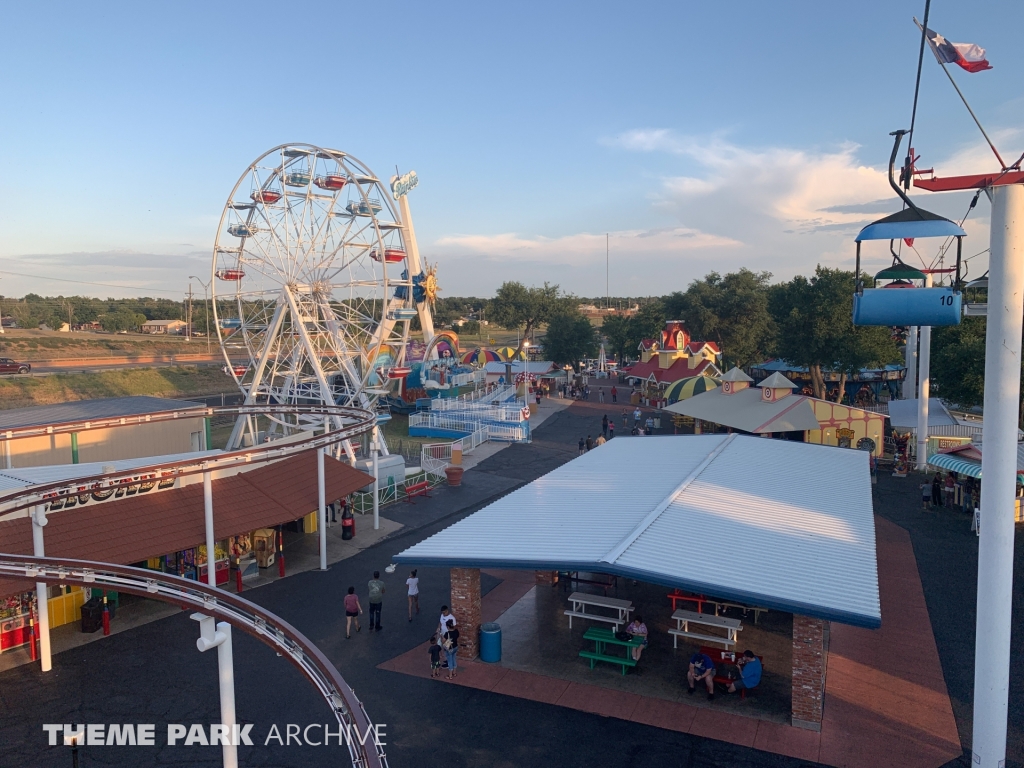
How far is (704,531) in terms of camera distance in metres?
11.8

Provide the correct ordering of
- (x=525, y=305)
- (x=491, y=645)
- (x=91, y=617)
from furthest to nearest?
(x=525, y=305), (x=91, y=617), (x=491, y=645)

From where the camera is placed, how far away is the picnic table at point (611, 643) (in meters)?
11.1

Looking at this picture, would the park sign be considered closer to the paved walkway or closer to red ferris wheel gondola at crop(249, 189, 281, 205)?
red ferris wheel gondola at crop(249, 189, 281, 205)

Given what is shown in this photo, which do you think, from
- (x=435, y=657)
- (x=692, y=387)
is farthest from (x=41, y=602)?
(x=692, y=387)

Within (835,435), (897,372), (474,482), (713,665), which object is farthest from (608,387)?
(713,665)

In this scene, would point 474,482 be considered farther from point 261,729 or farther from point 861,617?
point 861,617

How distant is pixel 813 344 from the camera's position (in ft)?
134

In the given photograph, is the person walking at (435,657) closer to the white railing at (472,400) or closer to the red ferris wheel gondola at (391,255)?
the red ferris wheel gondola at (391,255)

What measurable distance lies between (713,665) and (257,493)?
10714 mm

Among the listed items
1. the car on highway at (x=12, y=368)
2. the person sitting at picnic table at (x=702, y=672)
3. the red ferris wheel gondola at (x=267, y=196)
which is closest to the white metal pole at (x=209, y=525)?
the person sitting at picnic table at (x=702, y=672)

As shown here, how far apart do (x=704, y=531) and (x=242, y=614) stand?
7601 mm

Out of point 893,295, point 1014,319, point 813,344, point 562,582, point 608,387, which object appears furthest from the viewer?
point 608,387

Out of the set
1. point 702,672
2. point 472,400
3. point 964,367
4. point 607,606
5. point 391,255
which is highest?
point 391,255

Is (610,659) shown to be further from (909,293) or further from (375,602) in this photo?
(909,293)
